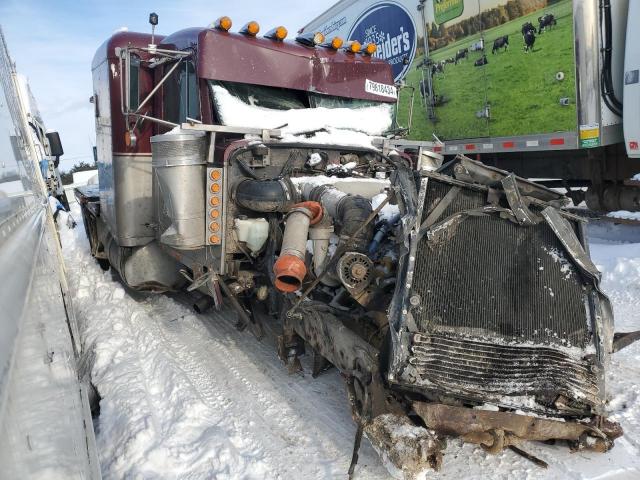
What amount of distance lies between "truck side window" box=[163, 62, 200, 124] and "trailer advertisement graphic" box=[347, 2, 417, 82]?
5325 mm

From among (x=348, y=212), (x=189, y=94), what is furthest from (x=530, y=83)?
(x=348, y=212)

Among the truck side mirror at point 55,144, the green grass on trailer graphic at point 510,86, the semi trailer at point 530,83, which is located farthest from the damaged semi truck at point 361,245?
the green grass on trailer graphic at point 510,86

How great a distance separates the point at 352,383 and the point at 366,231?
105 cm

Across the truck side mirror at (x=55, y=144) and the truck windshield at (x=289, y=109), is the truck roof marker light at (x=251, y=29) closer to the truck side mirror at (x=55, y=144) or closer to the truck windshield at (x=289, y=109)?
the truck windshield at (x=289, y=109)

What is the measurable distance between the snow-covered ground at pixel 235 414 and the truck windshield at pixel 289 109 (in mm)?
2089

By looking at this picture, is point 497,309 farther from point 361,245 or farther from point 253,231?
point 253,231

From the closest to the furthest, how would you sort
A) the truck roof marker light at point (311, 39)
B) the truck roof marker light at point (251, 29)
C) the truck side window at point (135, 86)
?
the truck roof marker light at point (251, 29) → the truck roof marker light at point (311, 39) → the truck side window at point (135, 86)

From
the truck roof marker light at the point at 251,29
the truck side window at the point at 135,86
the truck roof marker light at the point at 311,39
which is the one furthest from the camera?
the truck side window at the point at 135,86

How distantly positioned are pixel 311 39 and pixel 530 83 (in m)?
4.07

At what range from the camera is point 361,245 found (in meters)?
3.43

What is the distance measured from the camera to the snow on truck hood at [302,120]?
15.3 ft

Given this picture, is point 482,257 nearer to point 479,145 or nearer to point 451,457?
point 451,457

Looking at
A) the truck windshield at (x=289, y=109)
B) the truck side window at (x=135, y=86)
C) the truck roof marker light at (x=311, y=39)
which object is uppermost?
the truck roof marker light at (x=311, y=39)

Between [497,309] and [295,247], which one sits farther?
[295,247]
